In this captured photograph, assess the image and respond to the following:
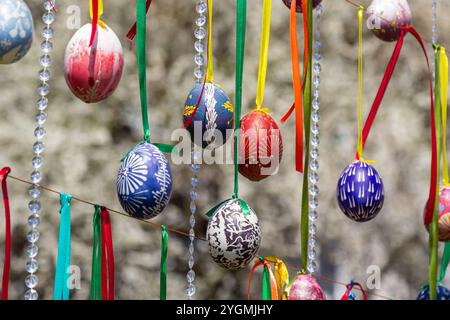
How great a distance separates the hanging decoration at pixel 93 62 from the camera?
94 centimetres

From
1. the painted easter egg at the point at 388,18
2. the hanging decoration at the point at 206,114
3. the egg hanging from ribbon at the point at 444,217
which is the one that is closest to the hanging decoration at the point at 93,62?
the hanging decoration at the point at 206,114

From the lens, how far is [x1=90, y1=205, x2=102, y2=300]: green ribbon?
103 cm

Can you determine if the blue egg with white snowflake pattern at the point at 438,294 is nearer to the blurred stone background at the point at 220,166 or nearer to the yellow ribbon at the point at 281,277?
the yellow ribbon at the point at 281,277

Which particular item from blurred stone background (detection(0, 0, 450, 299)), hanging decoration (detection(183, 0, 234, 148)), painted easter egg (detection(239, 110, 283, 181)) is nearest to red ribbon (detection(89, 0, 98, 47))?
hanging decoration (detection(183, 0, 234, 148))

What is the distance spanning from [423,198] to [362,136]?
2.86 feet

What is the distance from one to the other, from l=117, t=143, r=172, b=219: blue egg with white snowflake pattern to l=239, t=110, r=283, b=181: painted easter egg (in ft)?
0.42

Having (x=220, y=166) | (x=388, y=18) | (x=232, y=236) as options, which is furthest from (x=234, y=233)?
(x=220, y=166)

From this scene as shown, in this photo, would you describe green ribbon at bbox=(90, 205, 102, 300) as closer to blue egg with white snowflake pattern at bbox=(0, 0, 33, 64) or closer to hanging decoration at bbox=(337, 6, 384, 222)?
blue egg with white snowflake pattern at bbox=(0, 0, 33, 64)

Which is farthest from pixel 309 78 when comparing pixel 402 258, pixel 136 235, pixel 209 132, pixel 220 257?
pixel 402 258

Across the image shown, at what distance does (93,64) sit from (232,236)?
27cm

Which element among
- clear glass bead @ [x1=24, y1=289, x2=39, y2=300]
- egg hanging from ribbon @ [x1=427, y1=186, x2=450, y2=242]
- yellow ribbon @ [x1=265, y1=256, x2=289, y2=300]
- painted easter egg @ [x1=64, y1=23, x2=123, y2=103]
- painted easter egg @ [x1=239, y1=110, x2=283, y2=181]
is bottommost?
clear glass bead @ [x1=24, y1=289, x2=39, y2=300]

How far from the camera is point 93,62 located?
945 millimetres

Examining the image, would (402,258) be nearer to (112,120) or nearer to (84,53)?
(112,120)

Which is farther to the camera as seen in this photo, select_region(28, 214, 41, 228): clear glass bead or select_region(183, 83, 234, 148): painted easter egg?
select_region(183, 83, 234, 148): painted easter egg
